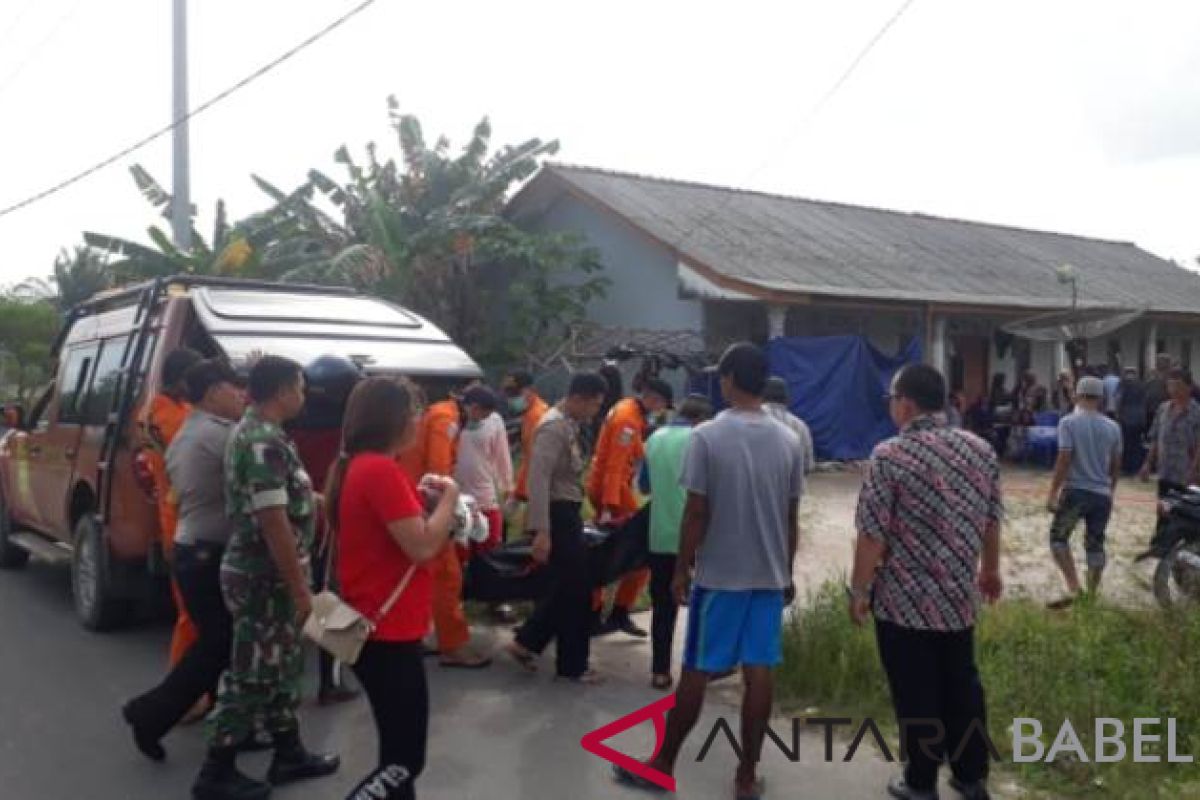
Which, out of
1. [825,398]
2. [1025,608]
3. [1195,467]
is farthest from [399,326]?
[825,398]

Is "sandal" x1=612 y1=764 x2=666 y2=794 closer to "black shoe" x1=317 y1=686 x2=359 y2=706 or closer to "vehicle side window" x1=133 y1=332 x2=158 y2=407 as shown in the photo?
"black shoe" x1=317 y1=686 x2=359 y2=706

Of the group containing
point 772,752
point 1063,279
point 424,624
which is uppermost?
point 1063,279

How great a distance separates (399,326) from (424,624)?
385 cm

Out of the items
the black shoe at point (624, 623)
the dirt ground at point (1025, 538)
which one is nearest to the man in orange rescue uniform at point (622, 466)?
the black shoe at point (624, 623)

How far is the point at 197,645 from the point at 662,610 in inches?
91.8

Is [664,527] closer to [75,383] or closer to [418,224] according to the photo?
[75,383]

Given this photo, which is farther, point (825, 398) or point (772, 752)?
point (825, 398)

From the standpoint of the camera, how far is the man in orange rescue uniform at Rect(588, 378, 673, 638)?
21.1ft

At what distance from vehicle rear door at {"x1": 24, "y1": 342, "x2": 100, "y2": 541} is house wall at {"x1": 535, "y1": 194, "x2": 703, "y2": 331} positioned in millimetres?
9803

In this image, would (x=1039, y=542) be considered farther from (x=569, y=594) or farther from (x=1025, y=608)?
(x=569, y=594)

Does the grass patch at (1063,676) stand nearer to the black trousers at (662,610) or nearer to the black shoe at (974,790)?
the black shoe at (974,790)

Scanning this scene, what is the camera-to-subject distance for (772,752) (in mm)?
4797

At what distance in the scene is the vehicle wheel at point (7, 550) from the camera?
8.80 metres

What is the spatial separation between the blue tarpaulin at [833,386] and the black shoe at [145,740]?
10961 mm
